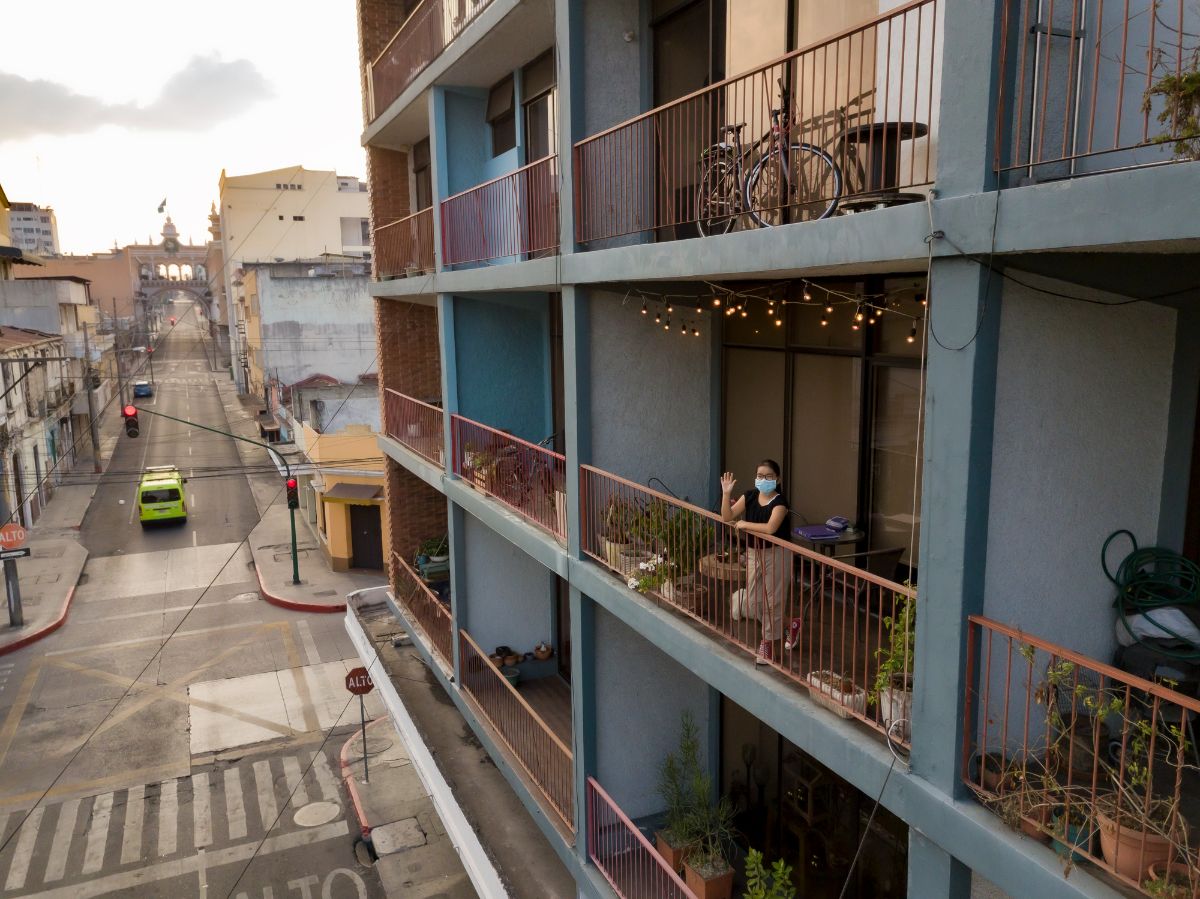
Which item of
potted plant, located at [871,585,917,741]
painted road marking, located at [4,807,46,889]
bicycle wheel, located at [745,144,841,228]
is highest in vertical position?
bicycle wheel, located at [745,144,841,228]

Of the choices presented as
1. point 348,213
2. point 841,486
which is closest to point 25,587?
point 841,486

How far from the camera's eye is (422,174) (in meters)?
15.6

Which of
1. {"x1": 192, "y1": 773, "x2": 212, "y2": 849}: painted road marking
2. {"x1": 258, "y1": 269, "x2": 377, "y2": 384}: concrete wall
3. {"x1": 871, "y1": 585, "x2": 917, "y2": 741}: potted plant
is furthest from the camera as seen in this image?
{"x1": 258, "y1": 269, "x2": 377, "y2": 384}: concrete wall

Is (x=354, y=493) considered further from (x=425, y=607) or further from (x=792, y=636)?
(x=792, y=636)

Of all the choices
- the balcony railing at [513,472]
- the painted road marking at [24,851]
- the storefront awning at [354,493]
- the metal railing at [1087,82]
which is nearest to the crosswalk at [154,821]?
the painted road marking at [24,851]

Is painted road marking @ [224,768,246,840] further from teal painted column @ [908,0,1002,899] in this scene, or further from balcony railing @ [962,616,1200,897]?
balcony railing @ [962,616,1200,897]

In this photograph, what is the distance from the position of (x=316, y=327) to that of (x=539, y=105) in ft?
135

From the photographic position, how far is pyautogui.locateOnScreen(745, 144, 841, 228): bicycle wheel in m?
5.73

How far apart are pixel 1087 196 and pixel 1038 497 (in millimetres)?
1636

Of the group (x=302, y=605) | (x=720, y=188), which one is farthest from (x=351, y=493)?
(x=720, y=188)

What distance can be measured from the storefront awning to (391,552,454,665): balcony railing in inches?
508

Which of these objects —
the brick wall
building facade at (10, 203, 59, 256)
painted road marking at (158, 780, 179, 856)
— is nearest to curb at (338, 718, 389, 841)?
painted road marking at (158, 780, 179, 856)

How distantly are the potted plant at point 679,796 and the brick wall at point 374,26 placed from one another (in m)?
11.8

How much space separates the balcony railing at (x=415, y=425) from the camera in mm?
13133
